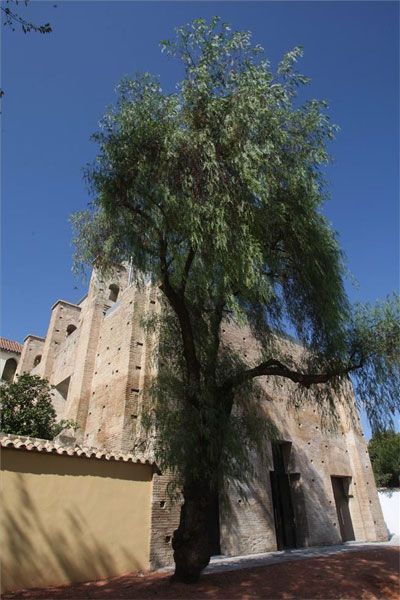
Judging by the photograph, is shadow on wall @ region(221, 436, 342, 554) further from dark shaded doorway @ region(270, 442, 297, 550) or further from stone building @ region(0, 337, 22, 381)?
stone building @ region(0, 337, 22, 381)

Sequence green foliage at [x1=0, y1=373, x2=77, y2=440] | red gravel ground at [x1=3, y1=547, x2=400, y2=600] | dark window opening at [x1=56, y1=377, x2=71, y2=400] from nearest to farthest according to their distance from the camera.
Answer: red gravel ground at [x1=3, y1=547, x2=400, y2=600]
green foliage at [x1=0, y1=373, x2=77, y2=440]
dark window opening at [x1=56, y1=377, x2=71, y2=400]

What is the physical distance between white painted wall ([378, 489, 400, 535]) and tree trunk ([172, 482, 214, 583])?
1725cm

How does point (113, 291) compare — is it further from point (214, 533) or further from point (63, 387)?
point (214, 533)

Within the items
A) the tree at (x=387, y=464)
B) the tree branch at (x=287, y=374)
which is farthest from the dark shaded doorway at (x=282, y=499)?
the tree at (x=387, y=464)

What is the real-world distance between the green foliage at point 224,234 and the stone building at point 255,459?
5.12 ft

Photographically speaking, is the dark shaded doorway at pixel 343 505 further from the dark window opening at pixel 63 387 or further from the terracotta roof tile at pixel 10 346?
the terracotta roof tile at pixel 10 346

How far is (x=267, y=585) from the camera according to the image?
7051mm

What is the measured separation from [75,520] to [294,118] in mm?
9413

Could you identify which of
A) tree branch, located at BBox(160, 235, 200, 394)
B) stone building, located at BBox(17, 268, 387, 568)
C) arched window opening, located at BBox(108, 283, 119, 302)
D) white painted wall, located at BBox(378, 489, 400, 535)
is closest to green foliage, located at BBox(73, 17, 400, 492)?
tree branch, located at BBox(160, 235, 200, 394)

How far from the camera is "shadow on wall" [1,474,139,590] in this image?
287 inches

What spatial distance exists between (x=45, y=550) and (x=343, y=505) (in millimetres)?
13871

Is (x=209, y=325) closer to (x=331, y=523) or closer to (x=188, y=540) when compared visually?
(x=188, y=540)

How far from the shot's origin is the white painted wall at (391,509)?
2008cm

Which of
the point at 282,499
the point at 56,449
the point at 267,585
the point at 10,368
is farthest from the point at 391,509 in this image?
the point at 10,368
